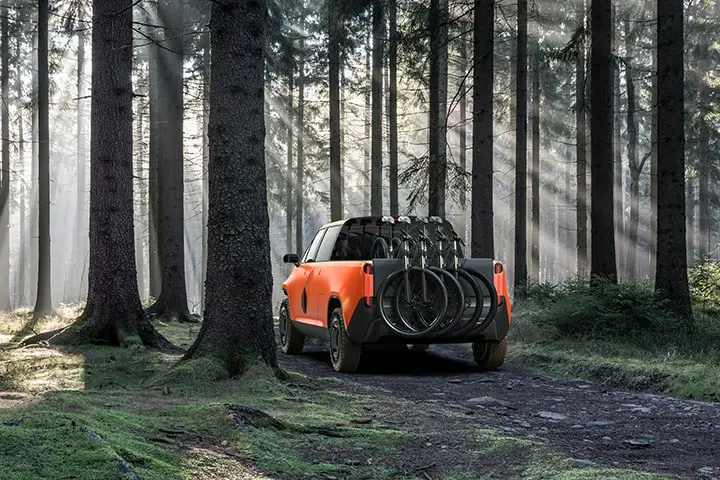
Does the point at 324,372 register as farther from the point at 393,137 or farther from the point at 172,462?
the point at 393,137

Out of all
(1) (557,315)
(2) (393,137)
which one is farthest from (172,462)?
(2) (393,137)

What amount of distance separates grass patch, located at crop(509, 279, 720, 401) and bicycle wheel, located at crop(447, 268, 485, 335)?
1562mm

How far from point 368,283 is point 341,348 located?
107cm

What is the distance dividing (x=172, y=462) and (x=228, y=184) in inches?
172

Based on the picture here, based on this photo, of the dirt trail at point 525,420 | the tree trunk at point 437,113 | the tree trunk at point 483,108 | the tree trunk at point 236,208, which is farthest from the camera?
the tree trunk at point 437,113

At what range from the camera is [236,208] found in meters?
8.41

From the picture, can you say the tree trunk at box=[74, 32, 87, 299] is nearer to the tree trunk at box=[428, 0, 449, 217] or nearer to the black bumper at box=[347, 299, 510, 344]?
the tree trunk at box=[428, 0, 449, 217]

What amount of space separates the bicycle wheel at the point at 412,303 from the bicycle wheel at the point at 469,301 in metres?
0.34

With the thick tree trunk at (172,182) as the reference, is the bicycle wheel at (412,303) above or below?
below

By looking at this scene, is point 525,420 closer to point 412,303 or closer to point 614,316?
point 412,303

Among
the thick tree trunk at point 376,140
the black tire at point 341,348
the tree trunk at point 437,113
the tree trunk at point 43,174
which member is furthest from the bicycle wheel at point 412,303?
the thick tree trunk at point 376,140

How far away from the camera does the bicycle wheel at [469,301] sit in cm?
1018

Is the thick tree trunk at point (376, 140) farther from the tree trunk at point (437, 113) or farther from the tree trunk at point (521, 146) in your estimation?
the tree trunk at point (521, 146)

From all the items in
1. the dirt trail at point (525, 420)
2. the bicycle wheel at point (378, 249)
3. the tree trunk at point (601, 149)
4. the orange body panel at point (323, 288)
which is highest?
the tree trunk at point (601, 149)
